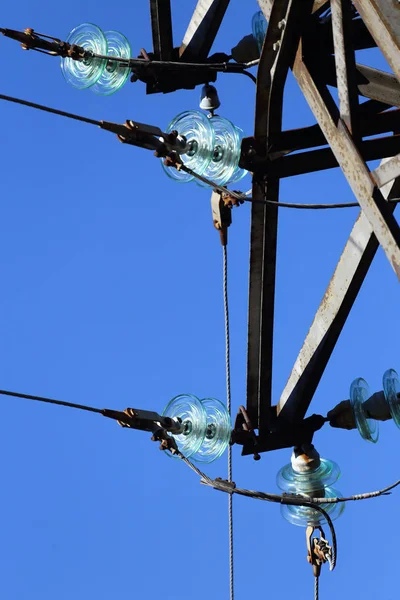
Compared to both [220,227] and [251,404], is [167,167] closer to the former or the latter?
[220,227]

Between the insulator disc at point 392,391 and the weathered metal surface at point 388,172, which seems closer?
the weathered metal surface at point 388,172

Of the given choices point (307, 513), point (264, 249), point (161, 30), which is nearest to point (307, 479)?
point (307, 513)

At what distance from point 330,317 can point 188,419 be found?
1.09 m

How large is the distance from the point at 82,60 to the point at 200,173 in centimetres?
131

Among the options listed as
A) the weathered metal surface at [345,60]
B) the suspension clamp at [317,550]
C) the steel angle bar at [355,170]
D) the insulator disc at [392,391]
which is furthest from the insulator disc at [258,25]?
the suspension clamp at [317,550]

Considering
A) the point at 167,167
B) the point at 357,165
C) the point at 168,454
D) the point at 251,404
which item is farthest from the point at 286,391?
the point at 357,165

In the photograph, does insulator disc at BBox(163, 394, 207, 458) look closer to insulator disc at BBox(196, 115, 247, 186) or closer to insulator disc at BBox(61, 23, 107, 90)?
insulator disc at BBox(196, 115, 247, 186)

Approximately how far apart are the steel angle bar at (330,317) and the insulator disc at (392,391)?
0.40 m

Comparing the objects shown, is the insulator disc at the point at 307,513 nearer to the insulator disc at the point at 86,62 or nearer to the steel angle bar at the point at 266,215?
the steel angle bar at the point at 266,215

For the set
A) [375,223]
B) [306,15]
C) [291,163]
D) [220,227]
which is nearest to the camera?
[375,223]

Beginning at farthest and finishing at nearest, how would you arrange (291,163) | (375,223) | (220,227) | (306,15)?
(220,227), (291,163), (306,15), (375,223)

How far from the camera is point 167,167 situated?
361 inches

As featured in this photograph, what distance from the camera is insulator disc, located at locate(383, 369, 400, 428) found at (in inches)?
364

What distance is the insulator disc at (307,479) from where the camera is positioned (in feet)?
32.7
